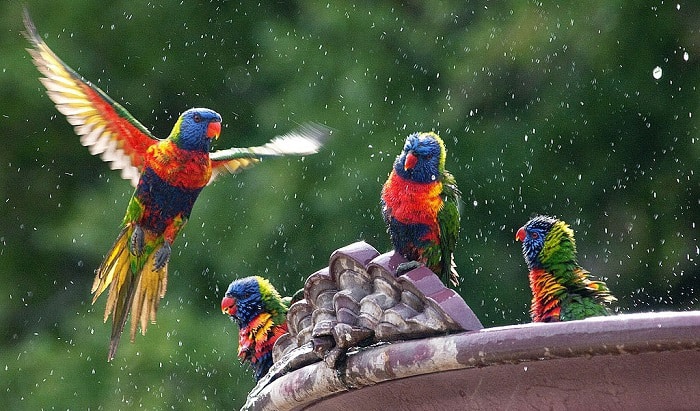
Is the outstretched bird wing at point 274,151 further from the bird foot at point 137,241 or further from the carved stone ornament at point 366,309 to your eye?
the carved stone ornament at point 366,309

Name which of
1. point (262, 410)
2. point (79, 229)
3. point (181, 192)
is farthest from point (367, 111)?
point (262, 410)

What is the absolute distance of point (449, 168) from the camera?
6.43 meters

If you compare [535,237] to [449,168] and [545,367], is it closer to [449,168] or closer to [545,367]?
[545,367]

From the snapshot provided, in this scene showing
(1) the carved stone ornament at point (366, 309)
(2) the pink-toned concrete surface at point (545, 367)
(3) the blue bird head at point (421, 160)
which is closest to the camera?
(2) the pink-toned concrete surface at point (545, 367)

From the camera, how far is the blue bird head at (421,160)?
112 inches

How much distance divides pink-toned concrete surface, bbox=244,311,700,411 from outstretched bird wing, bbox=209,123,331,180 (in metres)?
1.78

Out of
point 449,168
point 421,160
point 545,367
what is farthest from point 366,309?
point 449,168

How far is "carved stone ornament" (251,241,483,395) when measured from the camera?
1.92m

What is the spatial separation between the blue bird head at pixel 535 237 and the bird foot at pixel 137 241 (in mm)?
1310

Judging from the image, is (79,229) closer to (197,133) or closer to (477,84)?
(477,84)

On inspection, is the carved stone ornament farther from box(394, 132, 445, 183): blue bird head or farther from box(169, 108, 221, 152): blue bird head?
box(169, 108, 221, 152): blue bird head

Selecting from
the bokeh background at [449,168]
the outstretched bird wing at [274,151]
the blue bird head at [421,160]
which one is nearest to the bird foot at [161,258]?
the outstretched bird wing at [274,151]

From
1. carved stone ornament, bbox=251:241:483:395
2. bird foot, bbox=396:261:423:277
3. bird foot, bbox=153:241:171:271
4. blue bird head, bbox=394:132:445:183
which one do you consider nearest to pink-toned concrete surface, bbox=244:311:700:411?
carved stone ornament, bbox=251:241:483:395

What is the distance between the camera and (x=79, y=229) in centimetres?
708
